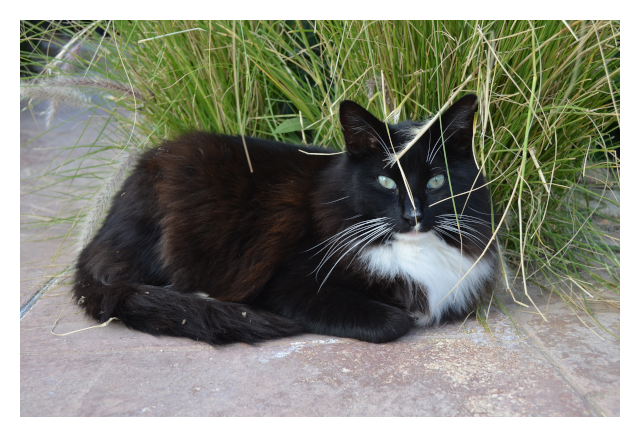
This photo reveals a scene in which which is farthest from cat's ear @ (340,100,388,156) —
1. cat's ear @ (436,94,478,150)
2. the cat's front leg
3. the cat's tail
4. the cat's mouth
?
the cat's tail

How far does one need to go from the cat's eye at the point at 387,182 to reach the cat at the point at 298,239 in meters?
0.01

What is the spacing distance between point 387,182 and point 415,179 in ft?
0.33

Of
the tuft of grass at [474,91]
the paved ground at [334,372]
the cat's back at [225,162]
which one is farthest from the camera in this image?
the cat's back at [225,162]

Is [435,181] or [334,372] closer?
[334,372]

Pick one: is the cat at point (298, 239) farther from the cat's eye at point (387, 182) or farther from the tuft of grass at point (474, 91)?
the tuft of grass at point (474, 91)

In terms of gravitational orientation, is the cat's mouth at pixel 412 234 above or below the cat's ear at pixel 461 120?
below

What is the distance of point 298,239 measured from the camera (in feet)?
6.81

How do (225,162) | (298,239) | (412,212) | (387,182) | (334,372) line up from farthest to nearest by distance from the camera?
(225,162)
(298,239)
(387,182)
(412,212)
(334,372)

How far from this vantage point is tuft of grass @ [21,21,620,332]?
2.03 m

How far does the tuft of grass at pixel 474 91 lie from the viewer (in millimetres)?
Answer: 2025

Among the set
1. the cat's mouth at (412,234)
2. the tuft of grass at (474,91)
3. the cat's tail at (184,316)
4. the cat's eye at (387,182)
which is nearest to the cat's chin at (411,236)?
the cat's mouth at (412,234)

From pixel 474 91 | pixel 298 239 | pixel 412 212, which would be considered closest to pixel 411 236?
pixel 412 212

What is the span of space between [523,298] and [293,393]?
1.18 m

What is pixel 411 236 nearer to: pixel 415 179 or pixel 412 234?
pixel 412 234
